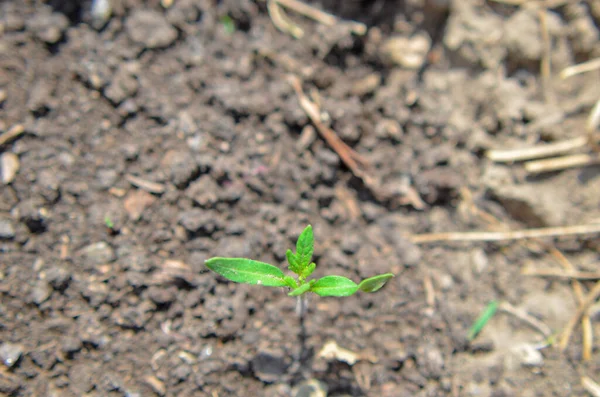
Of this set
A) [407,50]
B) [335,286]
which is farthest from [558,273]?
[407,50]

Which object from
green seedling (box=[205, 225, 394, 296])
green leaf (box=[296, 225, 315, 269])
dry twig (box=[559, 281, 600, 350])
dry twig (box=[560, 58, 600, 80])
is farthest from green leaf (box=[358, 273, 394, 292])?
dry twig (box=[560, 58, 600, 80])

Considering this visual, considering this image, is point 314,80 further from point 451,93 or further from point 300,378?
point 300,378

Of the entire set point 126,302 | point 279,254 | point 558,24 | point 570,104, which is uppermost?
point 558,24

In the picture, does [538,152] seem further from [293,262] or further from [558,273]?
[293,262]

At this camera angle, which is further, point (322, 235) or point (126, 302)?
point (322, 235)

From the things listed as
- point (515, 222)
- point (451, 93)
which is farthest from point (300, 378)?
point (451, 93)

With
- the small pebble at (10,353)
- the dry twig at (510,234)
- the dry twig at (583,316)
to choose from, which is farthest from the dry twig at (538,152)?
the small pebble at (10,353)

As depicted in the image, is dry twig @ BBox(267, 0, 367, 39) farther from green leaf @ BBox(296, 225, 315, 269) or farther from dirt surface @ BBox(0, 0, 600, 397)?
green leaf @ BBox(296, 225, 315, 269)
